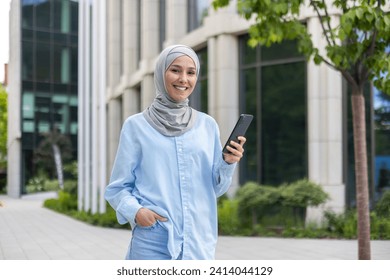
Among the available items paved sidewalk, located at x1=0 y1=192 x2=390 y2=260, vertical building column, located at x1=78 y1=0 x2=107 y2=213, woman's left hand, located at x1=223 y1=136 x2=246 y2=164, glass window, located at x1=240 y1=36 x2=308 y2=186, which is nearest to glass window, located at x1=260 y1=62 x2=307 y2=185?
glass window, located at x1=240 y1=36 x2=308 y2=186

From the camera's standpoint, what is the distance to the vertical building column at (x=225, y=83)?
14211 millimetres

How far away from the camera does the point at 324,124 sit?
12.6 meters

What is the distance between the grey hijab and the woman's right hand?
0.31 m

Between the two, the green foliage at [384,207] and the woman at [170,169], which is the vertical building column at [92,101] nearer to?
the green foliage at [384,207]

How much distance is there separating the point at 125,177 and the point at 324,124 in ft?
35.8

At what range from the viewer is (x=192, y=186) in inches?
87.1

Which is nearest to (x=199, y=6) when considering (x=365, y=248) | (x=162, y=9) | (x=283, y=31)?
(x=162, y=9)

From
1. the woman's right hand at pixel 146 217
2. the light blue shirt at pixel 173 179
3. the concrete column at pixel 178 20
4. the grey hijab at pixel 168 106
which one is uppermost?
the concrete column at pixel 178 20

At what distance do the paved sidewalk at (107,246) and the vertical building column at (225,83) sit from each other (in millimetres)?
3996

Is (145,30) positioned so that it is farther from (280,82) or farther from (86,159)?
(280,82)

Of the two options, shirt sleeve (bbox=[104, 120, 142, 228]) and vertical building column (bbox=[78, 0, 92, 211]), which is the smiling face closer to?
shirt sleeve (bbox=[104, 120, 142, 228])

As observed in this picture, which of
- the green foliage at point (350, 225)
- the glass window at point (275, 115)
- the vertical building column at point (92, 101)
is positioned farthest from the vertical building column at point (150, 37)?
the green foliage at point (350, 225)

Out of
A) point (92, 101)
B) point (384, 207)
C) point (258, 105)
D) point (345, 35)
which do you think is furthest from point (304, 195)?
point (92, 101)
